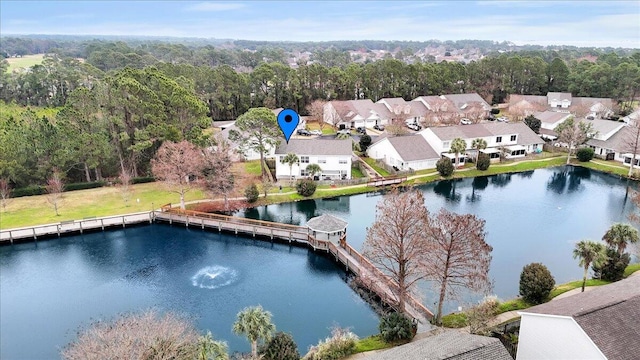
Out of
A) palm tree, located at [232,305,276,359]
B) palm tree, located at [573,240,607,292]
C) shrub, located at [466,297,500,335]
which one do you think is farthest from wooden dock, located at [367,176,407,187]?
palm tree, located at [232,305,276,359]

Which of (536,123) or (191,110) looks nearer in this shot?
→ (191,110)

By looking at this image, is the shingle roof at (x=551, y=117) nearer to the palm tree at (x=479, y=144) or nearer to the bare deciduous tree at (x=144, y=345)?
the palm tree at (x=479, y=144)

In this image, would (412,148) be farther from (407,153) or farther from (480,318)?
(480,318)

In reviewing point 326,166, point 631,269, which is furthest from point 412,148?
point 631,269

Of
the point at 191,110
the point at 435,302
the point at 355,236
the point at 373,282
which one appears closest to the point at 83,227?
the point at 191,110

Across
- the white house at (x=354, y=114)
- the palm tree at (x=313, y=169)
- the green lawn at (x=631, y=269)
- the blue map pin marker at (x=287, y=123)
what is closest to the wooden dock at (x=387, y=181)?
the palm tree at (x=313, y=169)

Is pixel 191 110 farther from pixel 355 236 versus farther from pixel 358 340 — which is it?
pixel 358 340

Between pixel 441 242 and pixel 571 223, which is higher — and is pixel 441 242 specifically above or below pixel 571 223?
above

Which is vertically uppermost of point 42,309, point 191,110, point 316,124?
point 191,110
